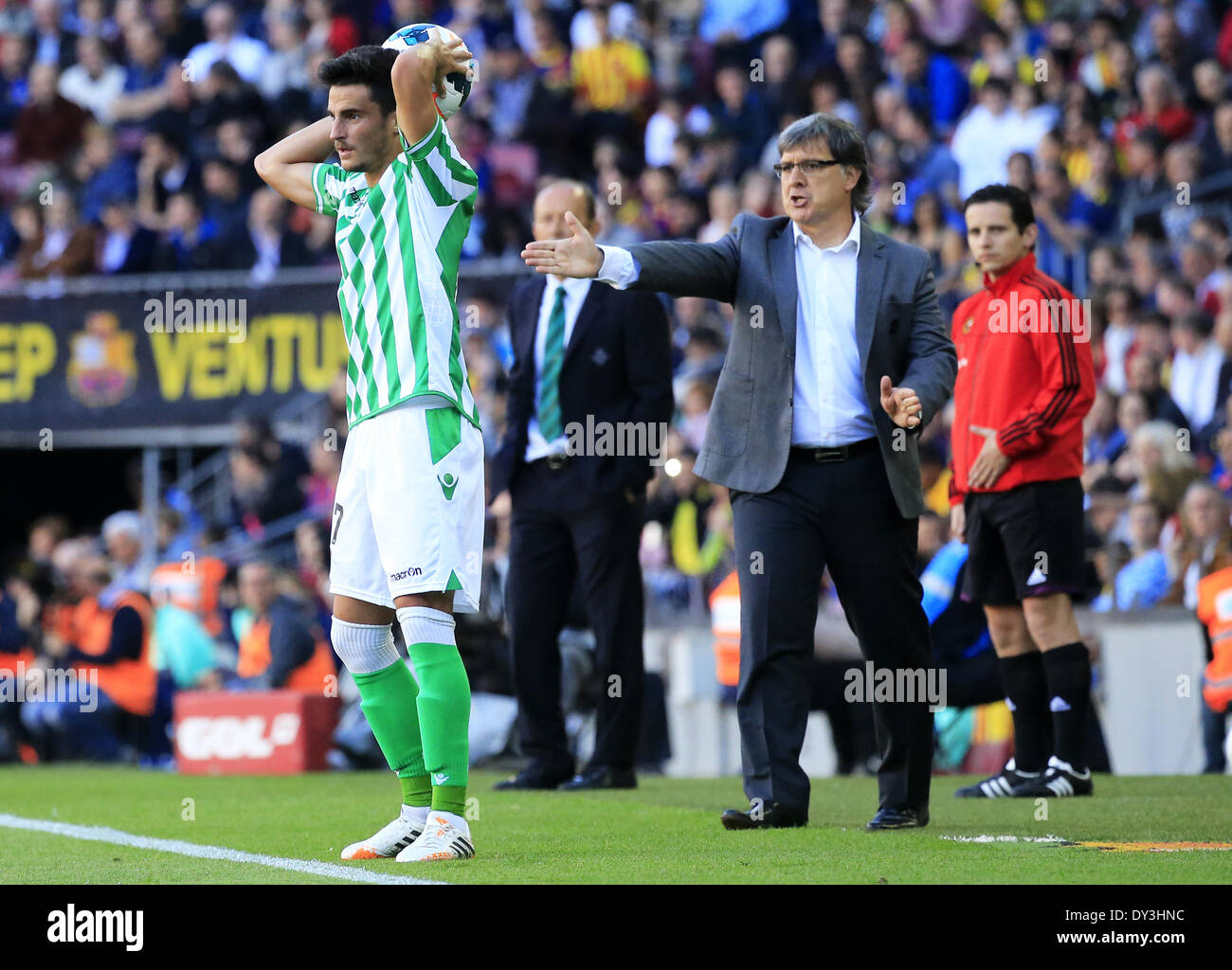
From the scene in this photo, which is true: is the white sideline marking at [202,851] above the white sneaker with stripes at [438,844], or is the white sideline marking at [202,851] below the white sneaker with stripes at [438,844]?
below

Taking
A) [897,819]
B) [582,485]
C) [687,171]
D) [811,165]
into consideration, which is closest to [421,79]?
[811,165]

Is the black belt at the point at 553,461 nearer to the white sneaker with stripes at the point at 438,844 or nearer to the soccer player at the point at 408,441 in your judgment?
the soccer player at the point at 408,441

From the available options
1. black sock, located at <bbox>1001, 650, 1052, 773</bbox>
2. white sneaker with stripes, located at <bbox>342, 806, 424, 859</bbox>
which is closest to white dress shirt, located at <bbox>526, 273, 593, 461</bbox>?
black sock, located at <bbox>1001, 650, 1052, 773</bbox>

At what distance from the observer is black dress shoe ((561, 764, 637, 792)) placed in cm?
798

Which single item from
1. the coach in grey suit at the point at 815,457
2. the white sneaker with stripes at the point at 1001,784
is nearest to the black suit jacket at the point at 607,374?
the white sneaker with stripes at the point at 1001,784

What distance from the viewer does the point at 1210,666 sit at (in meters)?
8.16

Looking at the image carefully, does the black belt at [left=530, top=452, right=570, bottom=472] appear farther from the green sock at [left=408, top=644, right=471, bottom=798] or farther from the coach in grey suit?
the green sock at [left=408, top=644, right=471, bottom=798]

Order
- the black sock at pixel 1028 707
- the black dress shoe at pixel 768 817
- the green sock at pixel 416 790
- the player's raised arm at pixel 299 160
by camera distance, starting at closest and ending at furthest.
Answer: the green sock at pixel 416 790 → the player's raised arm at pixel 299 160 → the black dress shoe at pixel 768 817 → the black sock at pixel 1028 707

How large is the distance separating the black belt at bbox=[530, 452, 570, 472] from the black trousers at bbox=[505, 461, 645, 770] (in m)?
0.01

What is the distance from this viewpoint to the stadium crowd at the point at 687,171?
11594mm

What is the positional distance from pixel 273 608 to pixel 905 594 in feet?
21.7

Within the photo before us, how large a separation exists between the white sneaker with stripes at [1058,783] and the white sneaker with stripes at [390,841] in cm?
293

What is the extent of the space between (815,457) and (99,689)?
8306 mm
